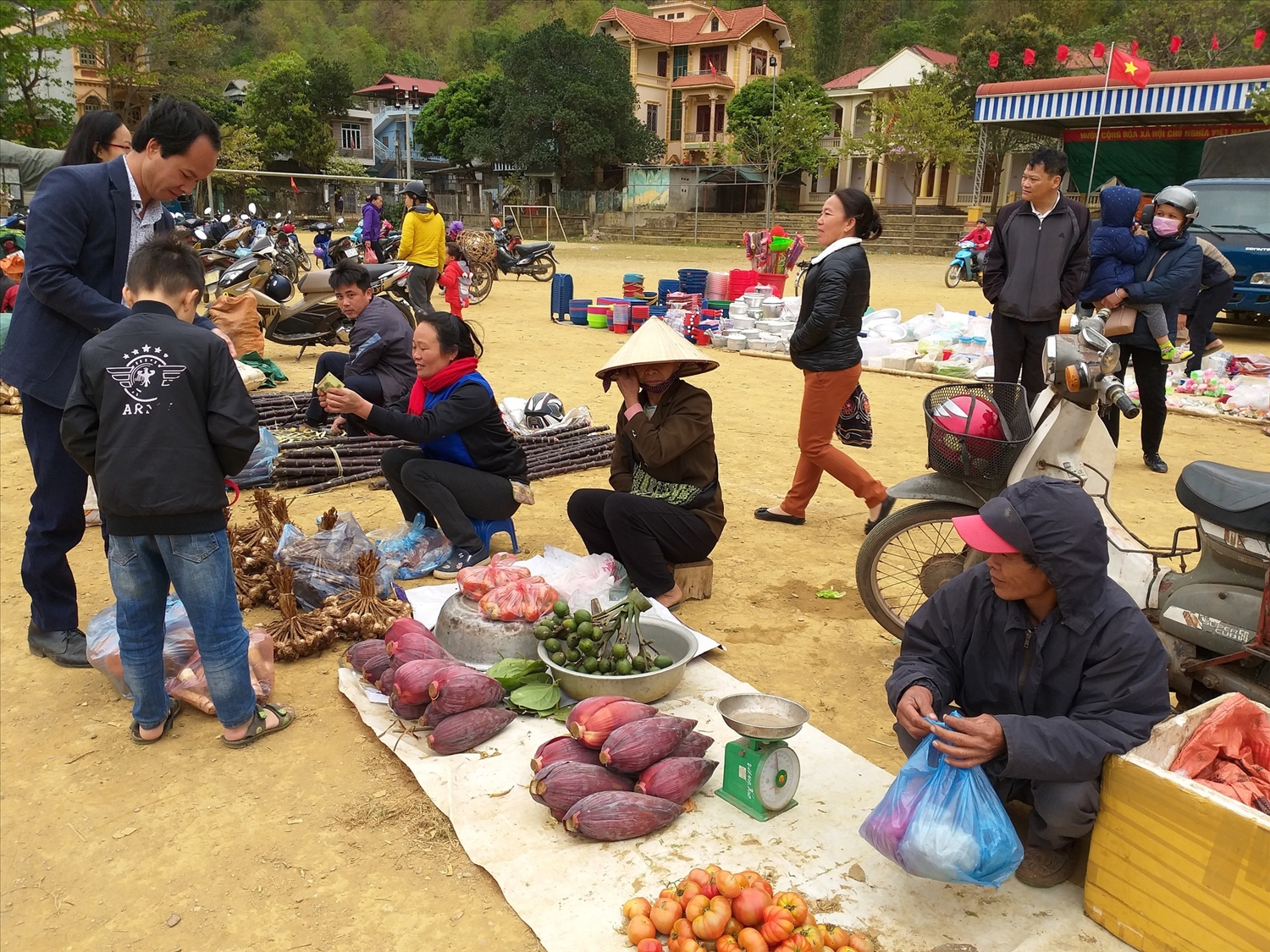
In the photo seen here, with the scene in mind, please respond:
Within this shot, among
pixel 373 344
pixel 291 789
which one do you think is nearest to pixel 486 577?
pixel 291 789

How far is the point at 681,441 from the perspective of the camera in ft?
12.8

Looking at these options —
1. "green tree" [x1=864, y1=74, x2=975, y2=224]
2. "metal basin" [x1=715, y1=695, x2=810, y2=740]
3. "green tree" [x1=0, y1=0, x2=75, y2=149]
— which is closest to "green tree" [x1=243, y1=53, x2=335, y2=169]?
"green tree" [x1=0, y1=0, x2=75, y2=149]

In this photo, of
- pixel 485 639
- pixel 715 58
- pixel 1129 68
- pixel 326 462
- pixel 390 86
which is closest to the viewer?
pixel 485 639

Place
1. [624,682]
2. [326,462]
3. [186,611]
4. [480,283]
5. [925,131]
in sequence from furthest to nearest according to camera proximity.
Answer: [925,131] → [480,283] → [326,462] → [624,682] → [186,611]

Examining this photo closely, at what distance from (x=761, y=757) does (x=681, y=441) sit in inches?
64.5

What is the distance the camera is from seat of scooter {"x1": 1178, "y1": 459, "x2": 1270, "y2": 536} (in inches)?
106

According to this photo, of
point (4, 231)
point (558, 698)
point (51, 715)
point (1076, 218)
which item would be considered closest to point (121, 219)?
point (51, 715)

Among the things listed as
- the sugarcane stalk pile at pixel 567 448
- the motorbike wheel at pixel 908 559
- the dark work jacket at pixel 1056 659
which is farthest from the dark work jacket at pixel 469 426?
the dark work jacket at pixel 1056 659

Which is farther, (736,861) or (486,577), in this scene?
(486,577)

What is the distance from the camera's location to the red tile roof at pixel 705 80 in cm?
4875

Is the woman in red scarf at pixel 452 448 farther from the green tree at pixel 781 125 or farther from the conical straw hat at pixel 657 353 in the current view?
the green tree at pixel 781 125

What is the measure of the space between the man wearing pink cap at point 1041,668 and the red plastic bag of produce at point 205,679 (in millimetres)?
2288

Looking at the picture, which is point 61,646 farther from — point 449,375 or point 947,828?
point 947,828

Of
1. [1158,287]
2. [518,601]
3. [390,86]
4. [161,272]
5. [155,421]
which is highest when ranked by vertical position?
[390,86]
